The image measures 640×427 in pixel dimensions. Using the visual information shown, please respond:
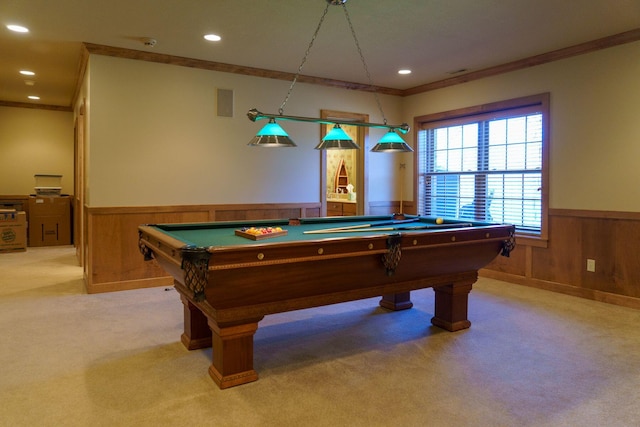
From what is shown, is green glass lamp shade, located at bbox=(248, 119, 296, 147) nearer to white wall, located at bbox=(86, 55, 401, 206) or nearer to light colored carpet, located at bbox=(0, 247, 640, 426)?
light colored carpet, located at bbox=(0, 247, 640, 426)

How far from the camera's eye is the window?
193 inches

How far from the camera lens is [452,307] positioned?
134 inches

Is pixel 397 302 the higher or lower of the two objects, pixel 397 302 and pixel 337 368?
the higher

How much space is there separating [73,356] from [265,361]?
1.29m

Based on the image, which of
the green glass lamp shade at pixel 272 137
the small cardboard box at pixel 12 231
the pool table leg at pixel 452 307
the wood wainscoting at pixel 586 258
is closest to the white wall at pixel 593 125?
the wood wainscoting at pixel 586 258

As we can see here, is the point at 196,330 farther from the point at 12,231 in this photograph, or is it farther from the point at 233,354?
the point at 12,231

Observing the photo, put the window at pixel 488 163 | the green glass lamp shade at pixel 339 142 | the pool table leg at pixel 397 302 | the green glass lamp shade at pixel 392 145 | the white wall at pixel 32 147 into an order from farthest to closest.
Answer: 1. the white wall at pixel 32 147
2. the window at pixel 488 163
3. the pool table leg at pixel 397 302
4. the green glass lamp shade at pixel 392 145
5. the green glass lamp shade at pixel 339 142

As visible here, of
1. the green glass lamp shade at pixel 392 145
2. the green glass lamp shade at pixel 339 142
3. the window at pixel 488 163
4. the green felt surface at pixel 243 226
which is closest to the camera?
the green felt surface at pixel 243 226

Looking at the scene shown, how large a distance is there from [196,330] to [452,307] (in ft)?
6.33

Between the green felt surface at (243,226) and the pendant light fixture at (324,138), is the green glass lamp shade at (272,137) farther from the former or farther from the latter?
the green felt surface at (243,226)

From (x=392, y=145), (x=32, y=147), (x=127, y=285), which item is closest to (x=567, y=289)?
(x=392, y=145)

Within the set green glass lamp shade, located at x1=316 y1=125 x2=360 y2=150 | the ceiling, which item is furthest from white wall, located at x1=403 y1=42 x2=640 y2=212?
green glass lamp shade, located at x1=316 y1=125 x2=360 y2=150

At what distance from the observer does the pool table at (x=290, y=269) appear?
7.29ft

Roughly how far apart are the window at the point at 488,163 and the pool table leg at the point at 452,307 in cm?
191
